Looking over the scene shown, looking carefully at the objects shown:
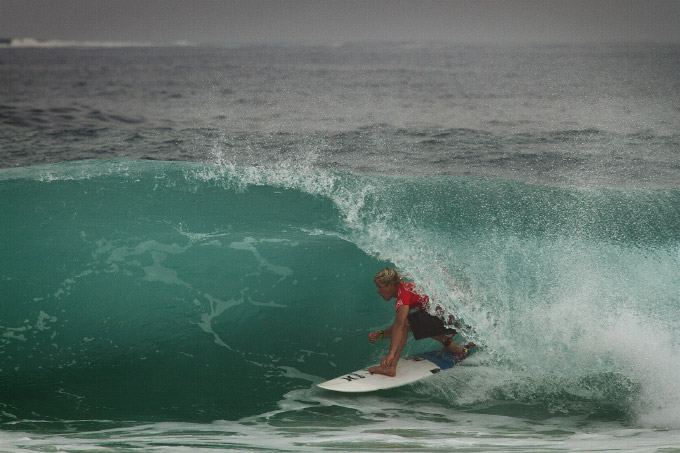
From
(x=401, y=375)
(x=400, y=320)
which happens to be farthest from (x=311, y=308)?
(x=400, y=320)

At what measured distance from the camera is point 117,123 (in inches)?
697

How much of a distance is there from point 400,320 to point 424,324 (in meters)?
0.26

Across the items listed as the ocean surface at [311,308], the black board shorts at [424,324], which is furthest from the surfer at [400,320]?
the ocean surface at [311,308]

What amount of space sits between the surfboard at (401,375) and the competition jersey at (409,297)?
44 cm

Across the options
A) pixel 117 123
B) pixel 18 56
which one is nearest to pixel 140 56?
pixel 18 56

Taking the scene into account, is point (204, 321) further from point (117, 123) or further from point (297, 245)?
point (117, 123)

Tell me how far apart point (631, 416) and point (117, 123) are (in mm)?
16447

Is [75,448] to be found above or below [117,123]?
below

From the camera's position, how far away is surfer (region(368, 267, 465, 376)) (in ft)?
13.8

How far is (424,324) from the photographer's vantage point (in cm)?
439

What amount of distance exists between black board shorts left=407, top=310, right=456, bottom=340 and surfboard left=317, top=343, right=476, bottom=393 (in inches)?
9.5

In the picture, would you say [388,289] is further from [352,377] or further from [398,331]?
[352,377]

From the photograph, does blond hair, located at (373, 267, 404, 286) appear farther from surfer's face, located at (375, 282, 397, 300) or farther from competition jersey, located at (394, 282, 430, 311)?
competition jersey, located at (394, 282, 430, 311)

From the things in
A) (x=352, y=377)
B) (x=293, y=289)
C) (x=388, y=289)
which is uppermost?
(x=388, y=289)
